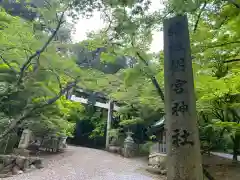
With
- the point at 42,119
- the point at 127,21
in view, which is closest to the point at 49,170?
the point at 42,119

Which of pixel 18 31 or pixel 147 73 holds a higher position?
pixel 18 31

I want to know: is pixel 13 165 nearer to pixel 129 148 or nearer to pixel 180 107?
pixel 129 148

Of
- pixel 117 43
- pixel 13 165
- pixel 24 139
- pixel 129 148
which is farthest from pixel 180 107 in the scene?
pixel 129 148

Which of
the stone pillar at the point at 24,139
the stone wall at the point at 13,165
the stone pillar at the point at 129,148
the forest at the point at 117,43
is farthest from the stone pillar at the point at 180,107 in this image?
the stone pillar at the point at 129,148

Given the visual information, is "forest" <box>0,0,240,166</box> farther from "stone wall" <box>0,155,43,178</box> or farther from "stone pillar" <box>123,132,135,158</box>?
"stone pillar" <box>123,132,135,158</box>

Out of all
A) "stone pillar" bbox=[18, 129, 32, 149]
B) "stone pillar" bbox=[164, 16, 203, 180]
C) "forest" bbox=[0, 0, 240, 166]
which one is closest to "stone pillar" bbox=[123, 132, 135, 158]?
"stone pillar" bbox=[18, 129, 32, 149]

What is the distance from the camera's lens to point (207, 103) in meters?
6.98

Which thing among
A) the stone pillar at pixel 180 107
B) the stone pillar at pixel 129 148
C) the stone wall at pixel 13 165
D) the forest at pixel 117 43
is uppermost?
the forest at pixel 117 43

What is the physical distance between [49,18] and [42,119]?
636cm

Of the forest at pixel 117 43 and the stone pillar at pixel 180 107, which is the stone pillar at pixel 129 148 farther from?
the stone pillar at pixel 180 107

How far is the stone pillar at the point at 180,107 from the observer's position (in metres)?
2.40

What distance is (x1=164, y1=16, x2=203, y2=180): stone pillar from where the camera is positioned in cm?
240

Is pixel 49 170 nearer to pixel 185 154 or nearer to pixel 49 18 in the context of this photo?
pixel 49 18

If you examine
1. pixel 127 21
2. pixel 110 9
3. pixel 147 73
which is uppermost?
pixel 110 9
